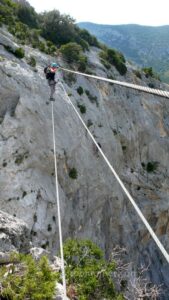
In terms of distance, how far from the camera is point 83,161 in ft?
74.7

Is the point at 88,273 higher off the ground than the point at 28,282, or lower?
lower

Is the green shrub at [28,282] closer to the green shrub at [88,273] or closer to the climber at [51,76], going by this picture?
the green shrub at [88,273]

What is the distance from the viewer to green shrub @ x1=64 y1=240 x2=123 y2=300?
10.9 m

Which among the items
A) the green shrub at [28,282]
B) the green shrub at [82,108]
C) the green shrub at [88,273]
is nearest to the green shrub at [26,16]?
the green shrub at [82,108]

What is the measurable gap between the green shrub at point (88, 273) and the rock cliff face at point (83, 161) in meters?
3.04

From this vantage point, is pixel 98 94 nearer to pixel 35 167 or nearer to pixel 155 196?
pixel 155 196

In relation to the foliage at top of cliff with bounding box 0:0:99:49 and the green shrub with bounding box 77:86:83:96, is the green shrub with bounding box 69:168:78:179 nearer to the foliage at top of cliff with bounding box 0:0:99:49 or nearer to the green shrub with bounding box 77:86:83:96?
the green shrub with bounding box 77:86:83:96

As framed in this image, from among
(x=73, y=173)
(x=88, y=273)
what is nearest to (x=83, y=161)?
(x=73, y=173)

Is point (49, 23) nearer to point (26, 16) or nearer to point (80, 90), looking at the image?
point (26, 16)

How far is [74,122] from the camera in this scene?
76.7 ft

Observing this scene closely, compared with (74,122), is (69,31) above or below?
above

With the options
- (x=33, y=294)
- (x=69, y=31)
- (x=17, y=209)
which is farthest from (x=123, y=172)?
(x=33, y=294)

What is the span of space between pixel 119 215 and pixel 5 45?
48.2 feet

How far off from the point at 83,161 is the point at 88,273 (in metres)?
11.6
